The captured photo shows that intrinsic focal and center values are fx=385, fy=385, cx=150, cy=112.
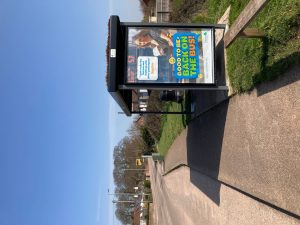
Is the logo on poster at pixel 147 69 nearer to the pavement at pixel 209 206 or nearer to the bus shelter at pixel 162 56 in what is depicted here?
the bus shelter at pixel 162 56

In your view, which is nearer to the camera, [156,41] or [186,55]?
[186,55]

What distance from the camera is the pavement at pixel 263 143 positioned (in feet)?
21.9

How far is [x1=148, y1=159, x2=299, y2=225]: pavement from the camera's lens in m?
8.52

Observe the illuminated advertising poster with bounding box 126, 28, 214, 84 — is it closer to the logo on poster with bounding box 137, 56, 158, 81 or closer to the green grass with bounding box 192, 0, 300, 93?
the logo on poster with bounding box 137, 56, 158, 81

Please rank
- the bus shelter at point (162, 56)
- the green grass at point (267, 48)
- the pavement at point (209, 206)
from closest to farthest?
the green grass at point (267, 48) → the pavement at point (209, 206) → the bus shelter at point (162, 56)

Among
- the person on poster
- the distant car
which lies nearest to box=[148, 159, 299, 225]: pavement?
the distant car

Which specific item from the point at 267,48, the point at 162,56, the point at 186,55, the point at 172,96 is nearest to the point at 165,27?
the point at 162,56

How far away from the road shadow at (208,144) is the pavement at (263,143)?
3cm

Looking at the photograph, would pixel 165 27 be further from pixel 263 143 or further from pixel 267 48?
pixel 263 143

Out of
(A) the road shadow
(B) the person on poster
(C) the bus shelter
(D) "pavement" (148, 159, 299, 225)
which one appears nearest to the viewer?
(D) "pavement" (148, 159, 299, 225)

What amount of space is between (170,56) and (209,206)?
22.7ft

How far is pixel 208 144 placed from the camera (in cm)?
1366

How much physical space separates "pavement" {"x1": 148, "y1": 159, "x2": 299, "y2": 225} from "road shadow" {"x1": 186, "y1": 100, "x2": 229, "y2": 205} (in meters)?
0.08

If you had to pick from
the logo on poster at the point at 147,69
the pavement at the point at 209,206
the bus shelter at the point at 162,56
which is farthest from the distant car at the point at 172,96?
the logo on poster at the point at 147,69
